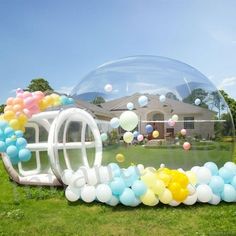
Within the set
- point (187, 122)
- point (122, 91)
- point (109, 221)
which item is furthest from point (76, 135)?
point (109, 221)

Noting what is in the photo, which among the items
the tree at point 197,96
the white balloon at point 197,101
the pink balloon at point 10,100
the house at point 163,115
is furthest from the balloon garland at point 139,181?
the pink balloon at point 10,100

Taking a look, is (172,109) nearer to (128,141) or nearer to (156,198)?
(128,141)

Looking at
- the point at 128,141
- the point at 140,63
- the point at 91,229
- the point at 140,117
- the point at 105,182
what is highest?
the point at 140,63

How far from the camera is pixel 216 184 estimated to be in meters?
6.72

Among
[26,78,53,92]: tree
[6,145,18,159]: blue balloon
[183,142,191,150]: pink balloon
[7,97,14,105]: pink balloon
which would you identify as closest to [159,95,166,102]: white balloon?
[183,142,191,150]: pink balloon

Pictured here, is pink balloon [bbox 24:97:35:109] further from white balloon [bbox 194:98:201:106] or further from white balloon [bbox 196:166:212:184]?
white balloon [bbox 196:166:212:184]

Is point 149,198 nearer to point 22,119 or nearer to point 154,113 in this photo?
point 154,113

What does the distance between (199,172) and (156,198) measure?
0.98 metres

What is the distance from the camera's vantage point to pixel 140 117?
23.4 feet

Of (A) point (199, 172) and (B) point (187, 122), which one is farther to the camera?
(B) point (187, 122)

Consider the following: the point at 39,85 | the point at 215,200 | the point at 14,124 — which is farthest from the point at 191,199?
the point at 39,85

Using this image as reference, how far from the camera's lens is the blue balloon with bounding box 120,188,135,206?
21.0 feet

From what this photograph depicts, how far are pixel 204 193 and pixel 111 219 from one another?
1.75 m

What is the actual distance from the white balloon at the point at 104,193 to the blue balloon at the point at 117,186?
9 cm
